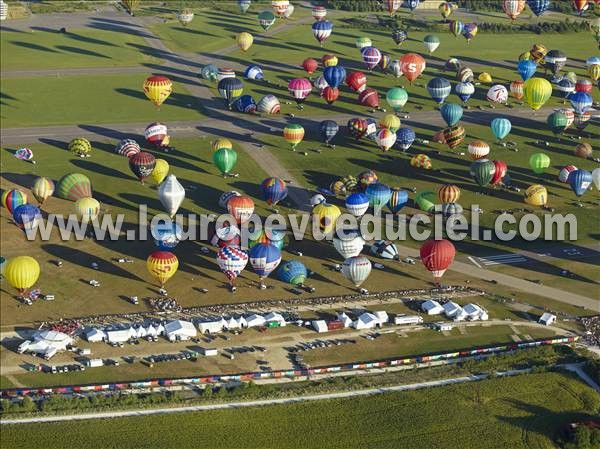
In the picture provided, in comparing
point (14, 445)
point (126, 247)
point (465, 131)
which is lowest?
point (14, 445)

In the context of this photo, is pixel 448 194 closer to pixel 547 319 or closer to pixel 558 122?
pixel 547 319

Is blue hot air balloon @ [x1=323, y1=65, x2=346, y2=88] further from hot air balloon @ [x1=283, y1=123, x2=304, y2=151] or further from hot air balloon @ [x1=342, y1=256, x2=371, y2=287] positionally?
hot air balloon @ [x1=342, y1=256, x2=371, y2=287]

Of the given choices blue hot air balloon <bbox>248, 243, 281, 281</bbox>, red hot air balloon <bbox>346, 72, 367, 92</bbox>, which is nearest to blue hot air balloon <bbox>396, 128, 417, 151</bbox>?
red hot air balloon <bbox>346, 72, 367, 92</bbox>

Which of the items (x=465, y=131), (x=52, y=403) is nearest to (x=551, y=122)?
(x=465, y=131)

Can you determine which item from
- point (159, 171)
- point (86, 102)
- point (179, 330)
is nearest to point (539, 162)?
point (159, 171)

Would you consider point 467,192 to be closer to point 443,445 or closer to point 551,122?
point 551,122

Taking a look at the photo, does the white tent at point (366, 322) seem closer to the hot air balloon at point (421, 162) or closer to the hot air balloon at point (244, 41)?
the hot air balloon at point (421, 162)
